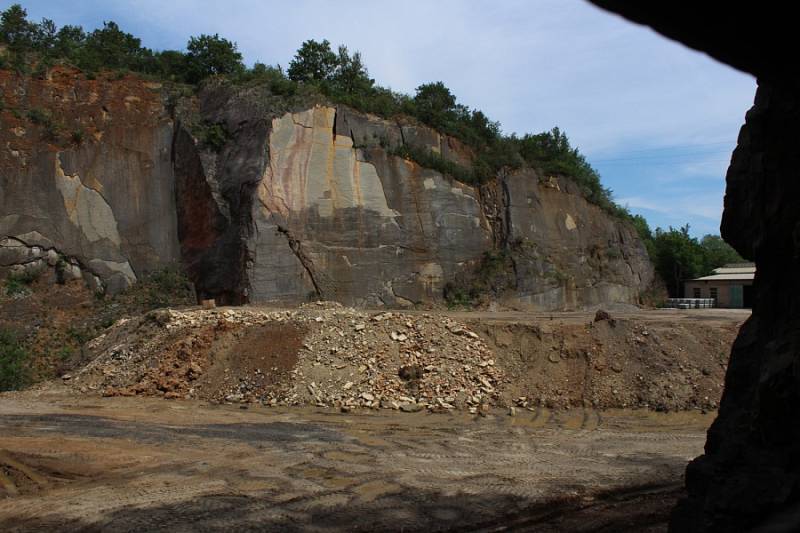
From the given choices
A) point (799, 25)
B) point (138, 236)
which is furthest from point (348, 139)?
point (799, 25)

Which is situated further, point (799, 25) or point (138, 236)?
point (138, 236)

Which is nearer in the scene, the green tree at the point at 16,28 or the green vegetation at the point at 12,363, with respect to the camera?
the green vegetation at the point at 12,363

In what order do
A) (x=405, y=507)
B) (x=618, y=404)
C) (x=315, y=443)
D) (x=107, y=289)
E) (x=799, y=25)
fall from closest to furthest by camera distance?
(x=799, y=25) → (x=405, y=507) → (x=315, y=443) → (x=618, y=404) → (x=107, y=289)

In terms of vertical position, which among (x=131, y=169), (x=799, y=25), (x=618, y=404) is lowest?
(x=618, y=404)

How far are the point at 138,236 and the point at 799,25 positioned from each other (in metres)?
28.0

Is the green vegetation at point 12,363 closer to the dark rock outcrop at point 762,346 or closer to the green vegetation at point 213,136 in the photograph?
A: the green vegetation at point 213,136

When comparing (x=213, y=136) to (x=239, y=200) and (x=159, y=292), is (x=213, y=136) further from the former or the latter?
(x=159, y=292)

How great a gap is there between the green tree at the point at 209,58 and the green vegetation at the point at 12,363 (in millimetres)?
15791

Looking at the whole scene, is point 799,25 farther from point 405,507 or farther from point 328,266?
point 328,266

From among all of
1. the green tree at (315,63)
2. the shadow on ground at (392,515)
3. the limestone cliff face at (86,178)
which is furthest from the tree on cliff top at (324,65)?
the shadow on ground at (392,515)

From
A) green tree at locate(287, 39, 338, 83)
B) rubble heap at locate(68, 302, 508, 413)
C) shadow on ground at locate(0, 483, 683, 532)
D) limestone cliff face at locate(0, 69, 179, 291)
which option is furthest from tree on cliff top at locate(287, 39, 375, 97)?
shadow on ground at locate(0, 483, 683, 532)

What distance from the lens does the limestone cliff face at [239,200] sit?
2622cm

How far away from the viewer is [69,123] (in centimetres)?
2745

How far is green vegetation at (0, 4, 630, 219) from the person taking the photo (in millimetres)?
29734
